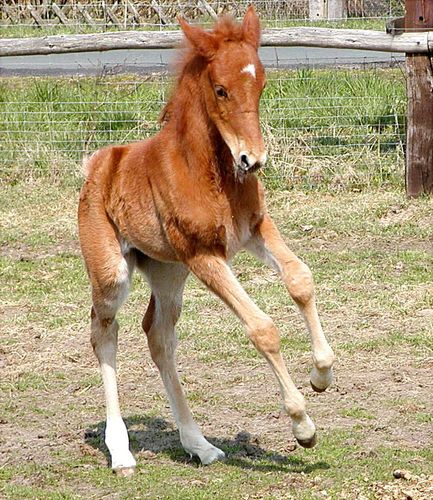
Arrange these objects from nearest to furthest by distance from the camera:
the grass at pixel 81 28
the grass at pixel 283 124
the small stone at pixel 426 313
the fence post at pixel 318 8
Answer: the small stone at pixel 426 313 → the grass at pixel 283 124 → the grass at pixel 81 28 → the fence post at pixel 318 8

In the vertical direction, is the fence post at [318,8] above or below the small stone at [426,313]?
above

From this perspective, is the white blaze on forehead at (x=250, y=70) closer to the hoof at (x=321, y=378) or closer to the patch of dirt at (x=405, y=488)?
the hoof at (x=321, y=378)

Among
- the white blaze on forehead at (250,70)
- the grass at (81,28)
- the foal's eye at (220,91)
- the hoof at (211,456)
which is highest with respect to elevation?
the white blaze on forehead at (250,70)

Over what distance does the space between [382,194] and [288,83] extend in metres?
2.13

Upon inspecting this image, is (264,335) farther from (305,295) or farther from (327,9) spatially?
→ (327,9)

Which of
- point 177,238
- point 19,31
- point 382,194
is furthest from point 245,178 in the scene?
point 19,31

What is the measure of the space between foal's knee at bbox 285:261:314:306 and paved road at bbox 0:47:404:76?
783 cm

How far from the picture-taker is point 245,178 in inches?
187

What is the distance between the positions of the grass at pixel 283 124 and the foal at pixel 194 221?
4.92 m

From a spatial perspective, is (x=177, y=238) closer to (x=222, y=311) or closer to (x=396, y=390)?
(x=396, y=390)

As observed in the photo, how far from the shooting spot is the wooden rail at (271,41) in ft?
31.4

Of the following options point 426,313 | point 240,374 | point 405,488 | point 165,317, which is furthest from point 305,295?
point 426,313

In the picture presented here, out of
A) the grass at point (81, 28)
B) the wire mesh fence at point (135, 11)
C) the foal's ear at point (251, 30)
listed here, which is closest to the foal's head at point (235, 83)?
the foal's ear at point (251, 30)

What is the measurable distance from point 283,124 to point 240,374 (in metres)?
4.92
